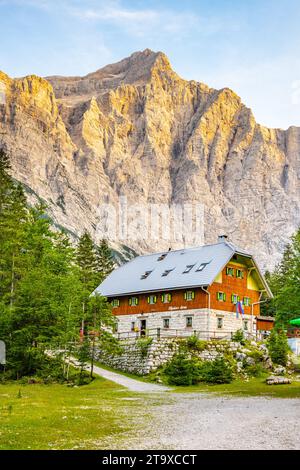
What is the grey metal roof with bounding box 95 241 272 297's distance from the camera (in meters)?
55.0

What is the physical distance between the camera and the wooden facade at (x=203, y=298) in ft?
180

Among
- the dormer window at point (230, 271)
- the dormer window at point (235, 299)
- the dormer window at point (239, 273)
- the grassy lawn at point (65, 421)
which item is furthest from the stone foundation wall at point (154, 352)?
the grassy lawn at point (65, 421)

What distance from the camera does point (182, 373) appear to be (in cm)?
3959

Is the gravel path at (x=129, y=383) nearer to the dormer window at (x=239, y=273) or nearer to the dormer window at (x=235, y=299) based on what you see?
the dormer window at (x=235, y=299)

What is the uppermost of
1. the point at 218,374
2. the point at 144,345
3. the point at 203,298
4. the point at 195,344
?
the point at 203,298

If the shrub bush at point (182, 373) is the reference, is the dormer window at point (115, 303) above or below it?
above

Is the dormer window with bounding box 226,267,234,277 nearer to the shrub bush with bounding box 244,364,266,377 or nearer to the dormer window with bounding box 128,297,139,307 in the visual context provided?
Answer: the dormer window with bounding box 128,297,139,307

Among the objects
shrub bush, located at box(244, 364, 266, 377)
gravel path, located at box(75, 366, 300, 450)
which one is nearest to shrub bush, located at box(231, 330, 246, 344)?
shrub bush, located at box(244, 364, 266, 377)

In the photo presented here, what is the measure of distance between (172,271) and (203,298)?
614 cm

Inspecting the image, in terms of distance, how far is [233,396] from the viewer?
1129 inches

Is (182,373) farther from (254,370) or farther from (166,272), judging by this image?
(166,272)

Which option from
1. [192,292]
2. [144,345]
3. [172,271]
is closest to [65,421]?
[144,345]

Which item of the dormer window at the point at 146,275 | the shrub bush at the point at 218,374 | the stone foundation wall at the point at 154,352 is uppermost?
the dormer window at the point at 146,275
